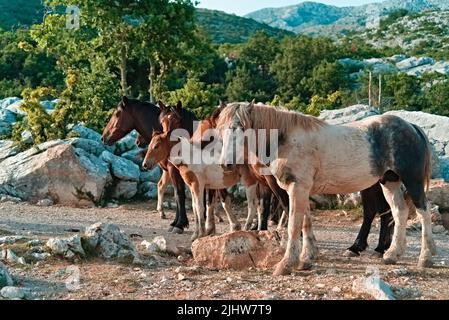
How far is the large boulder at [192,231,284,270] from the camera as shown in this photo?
7.87 m

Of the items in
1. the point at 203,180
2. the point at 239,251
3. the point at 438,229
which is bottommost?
the point at 438,229

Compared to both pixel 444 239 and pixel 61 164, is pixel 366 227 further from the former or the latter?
pixel 61 164

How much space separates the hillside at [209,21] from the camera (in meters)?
65.4

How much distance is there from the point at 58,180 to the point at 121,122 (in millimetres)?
3446

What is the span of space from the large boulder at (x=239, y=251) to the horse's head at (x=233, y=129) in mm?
1153

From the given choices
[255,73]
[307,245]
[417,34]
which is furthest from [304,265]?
[417,34]

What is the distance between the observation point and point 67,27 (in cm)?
2033

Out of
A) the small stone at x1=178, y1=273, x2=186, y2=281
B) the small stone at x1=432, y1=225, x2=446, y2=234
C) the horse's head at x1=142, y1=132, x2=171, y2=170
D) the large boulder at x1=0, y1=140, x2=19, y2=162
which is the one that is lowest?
the small stone at x1=432, y1=225, x2=446, y2=234

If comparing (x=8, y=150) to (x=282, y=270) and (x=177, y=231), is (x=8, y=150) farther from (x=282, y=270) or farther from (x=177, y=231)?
(x=282, y=270)

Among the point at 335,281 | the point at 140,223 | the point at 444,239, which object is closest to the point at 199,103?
the point at 140,223

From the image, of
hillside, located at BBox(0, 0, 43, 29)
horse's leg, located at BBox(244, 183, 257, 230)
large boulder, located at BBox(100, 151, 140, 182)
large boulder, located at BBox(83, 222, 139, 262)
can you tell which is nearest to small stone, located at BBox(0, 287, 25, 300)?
large boulder, located at BBox(83, 222, 139, 262)

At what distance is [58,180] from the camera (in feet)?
49.5

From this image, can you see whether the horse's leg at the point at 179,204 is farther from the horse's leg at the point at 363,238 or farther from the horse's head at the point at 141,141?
the horse's leg at the point at 363,238

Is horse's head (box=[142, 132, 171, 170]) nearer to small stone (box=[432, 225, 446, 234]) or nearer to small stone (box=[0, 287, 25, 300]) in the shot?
small stone (box=[0, 287, 25, 300])
